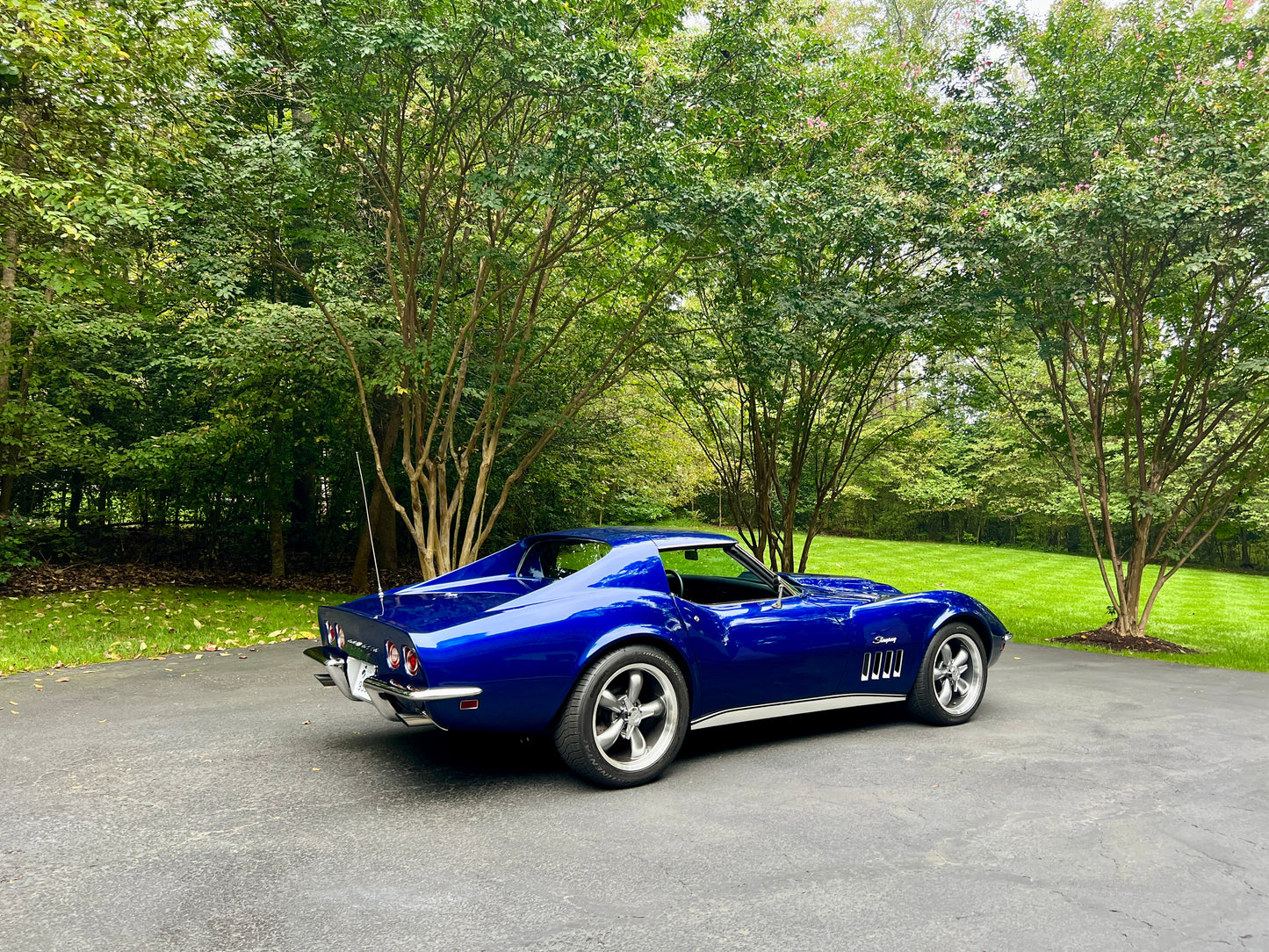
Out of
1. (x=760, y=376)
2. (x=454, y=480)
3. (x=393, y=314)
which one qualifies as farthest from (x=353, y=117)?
(x=454, y=480)

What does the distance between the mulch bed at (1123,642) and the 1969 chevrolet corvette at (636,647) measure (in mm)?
5564

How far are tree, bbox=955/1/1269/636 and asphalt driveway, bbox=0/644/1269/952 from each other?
4.91 metres

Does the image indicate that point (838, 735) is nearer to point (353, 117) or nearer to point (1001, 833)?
point (1001, 833)

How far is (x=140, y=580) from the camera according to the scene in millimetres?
12750

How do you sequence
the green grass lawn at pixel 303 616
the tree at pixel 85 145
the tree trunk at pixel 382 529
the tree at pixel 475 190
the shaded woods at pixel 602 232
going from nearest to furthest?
the tree at pixel 85 145
the tree at pixel 475 190
the shaded woods at pixel 602 232
the green grass lawn at pixel 303 616
the tree trunk at pixel 382 529

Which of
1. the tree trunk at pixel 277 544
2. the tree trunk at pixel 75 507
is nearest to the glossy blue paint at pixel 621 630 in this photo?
the tree trunk at pixel 277 544

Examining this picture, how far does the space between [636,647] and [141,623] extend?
7.68m

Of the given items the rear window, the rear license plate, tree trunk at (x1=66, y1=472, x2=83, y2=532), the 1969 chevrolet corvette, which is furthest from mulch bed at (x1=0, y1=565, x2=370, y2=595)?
the rear license plate

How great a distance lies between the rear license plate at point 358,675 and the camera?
13.1 ft

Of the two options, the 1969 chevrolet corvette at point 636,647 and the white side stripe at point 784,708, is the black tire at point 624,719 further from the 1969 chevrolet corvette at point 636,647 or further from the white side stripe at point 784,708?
the white side stripe at point 784,708

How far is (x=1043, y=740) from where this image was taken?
4922 mm

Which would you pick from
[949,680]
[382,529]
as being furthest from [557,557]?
[382,529]

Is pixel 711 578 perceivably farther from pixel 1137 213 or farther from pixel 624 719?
pixel 1137 213

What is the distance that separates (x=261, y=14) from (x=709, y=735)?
805 centimetres
